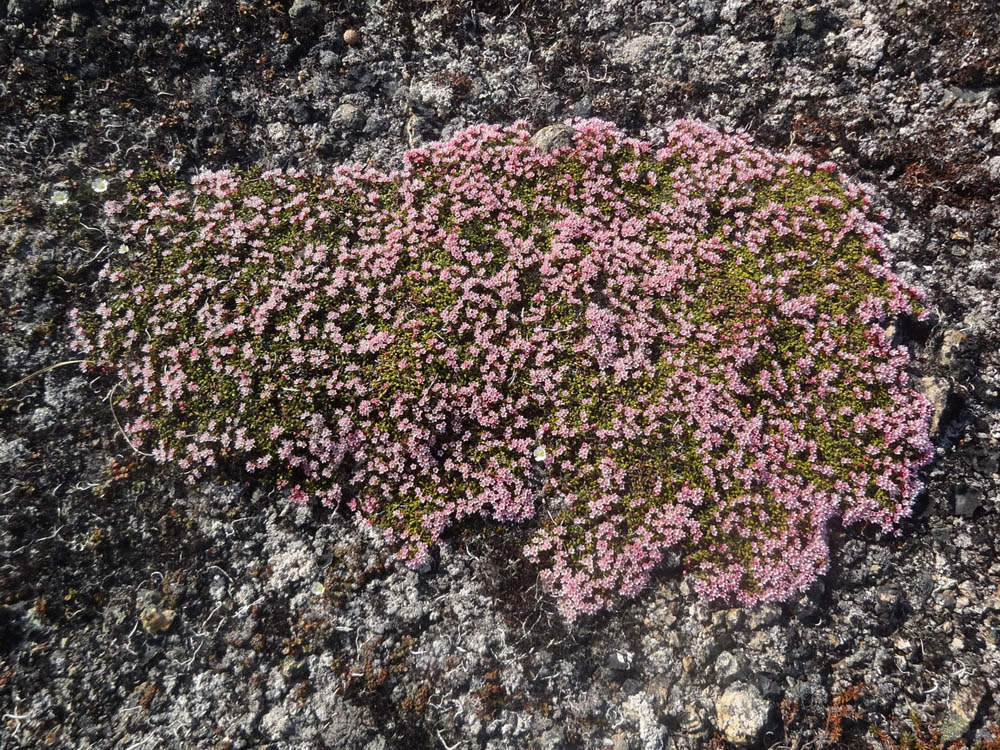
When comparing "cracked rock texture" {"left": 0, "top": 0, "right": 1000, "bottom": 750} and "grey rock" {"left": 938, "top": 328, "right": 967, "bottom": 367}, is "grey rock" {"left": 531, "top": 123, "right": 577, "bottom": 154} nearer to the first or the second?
"cracked rock texture" {"left": 0, "top": 0, "right": 1000, "bottom": 750}

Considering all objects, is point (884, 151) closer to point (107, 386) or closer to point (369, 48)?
point (369, 48)

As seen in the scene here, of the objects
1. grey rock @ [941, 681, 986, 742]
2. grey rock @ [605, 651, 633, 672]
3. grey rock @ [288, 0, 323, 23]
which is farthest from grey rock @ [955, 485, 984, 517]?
grey rock @ [288, 0, 323, 23]

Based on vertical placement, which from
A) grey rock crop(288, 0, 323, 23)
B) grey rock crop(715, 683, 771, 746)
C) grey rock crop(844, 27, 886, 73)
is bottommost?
grey rock crop(715, 683, 771, 746)

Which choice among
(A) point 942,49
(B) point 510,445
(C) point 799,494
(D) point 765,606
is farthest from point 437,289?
(A) point 942,49

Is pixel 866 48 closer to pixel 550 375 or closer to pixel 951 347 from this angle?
pixel 951 347

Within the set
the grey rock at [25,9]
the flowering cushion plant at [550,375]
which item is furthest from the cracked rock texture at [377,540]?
the flowering cushion plant at [550,375]

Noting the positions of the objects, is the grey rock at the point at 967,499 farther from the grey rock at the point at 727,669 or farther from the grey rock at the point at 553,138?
the grey rock at the point at 553,138
